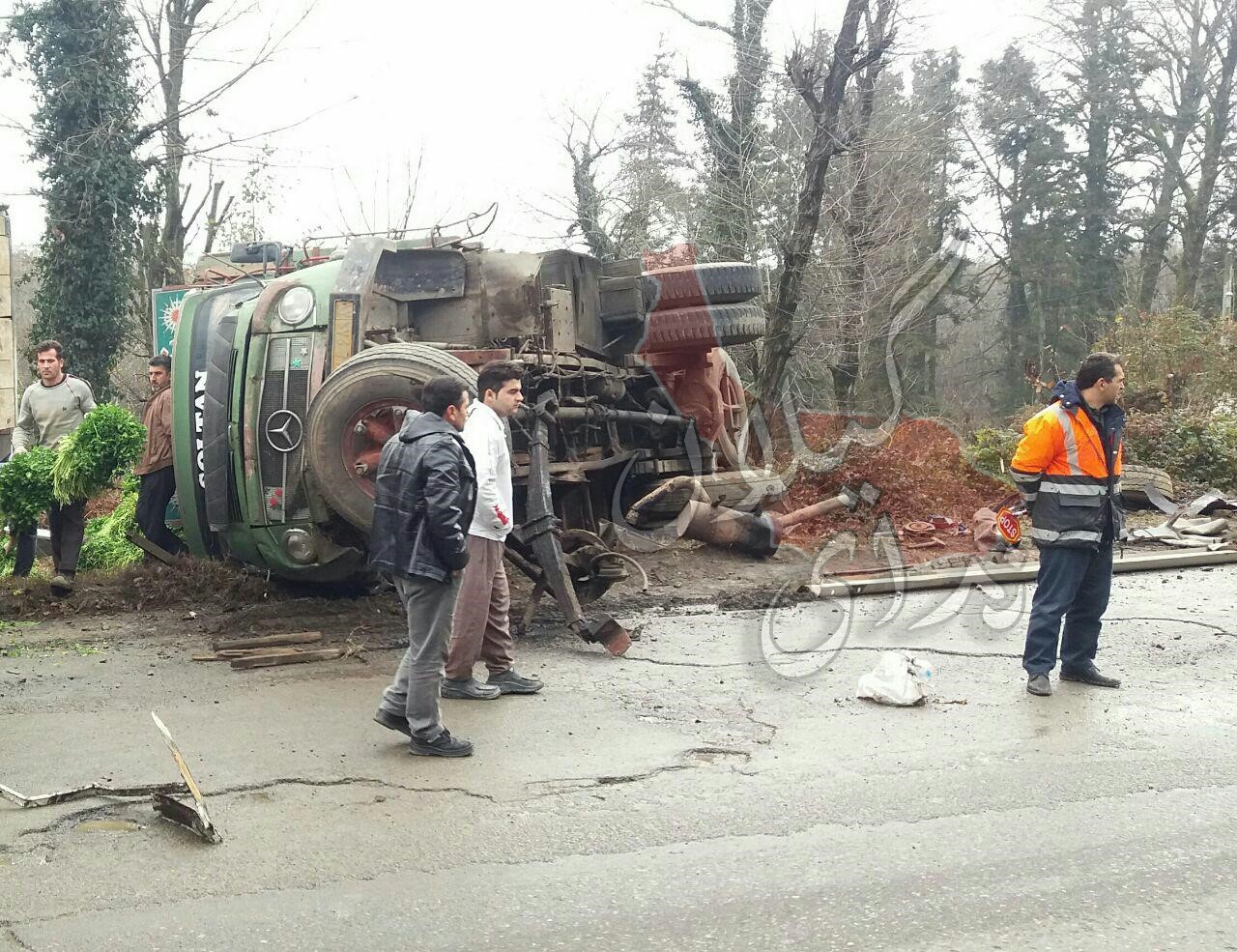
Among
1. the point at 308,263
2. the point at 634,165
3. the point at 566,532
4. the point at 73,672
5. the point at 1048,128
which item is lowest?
the point at 73,672

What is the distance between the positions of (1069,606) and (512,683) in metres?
2.97

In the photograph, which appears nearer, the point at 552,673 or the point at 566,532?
the point at 552,673

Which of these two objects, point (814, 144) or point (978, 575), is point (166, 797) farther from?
point (814, 144)

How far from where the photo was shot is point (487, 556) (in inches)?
243

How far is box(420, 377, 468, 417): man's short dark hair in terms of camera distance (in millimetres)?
5402

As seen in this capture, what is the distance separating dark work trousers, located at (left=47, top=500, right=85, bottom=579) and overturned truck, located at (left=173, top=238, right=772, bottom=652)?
1.04 metres

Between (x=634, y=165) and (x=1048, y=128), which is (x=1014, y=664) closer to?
(x=634, y=165)

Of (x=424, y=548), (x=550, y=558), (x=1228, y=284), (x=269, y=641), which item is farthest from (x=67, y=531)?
(x=1228, y=284)

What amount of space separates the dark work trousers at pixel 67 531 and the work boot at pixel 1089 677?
22.2ft

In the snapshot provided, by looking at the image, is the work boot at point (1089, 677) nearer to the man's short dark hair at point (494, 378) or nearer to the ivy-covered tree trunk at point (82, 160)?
the man's short dark hair at point (494, 378)

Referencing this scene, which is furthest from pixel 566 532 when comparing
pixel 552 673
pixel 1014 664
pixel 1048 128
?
pixel 1048 128

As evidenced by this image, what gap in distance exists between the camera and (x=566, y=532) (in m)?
7.96

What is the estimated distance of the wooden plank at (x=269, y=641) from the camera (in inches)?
287

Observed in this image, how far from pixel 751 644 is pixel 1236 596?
3.98m
